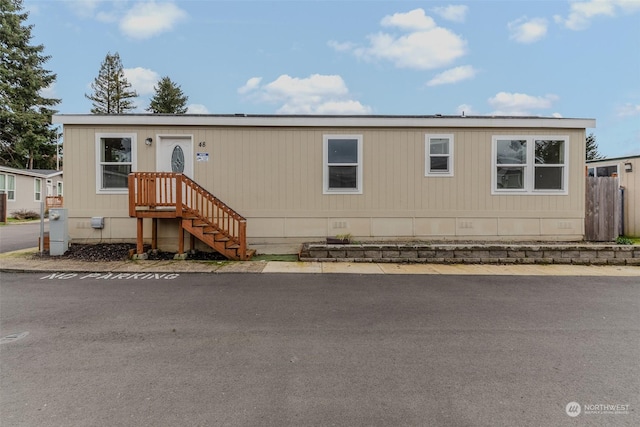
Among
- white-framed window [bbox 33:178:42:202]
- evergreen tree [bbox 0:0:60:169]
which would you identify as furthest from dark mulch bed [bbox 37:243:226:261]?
evergreen tree [bbox 0:0:60:169]

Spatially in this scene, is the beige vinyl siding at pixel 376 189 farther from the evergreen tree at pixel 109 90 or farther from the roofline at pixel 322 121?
the evergreen tree at pixel 109 90

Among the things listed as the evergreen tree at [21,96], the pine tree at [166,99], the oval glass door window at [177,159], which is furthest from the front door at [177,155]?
the pine tree at [166,99]

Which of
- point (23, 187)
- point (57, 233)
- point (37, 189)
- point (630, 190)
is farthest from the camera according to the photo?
point (37, 189)

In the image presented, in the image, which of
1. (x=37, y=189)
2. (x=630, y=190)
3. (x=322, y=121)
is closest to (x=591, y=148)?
(x=630, y=190)

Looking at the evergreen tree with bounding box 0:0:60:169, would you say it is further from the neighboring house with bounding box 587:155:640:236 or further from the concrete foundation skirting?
the neighboring house with bounding box 587:155:640:236

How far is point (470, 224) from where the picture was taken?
Answer: 9.57 metres

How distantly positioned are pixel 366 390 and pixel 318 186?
707 cm

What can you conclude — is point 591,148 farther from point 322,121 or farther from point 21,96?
point 21,96

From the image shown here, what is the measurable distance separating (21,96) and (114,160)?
113 ft

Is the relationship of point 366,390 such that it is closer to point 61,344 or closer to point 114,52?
point 61,344

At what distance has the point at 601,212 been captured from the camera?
9.88m

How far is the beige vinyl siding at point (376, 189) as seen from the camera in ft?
30.7

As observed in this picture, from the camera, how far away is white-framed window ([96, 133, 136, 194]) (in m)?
9.17

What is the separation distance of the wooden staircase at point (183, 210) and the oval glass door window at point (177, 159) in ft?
2.70
